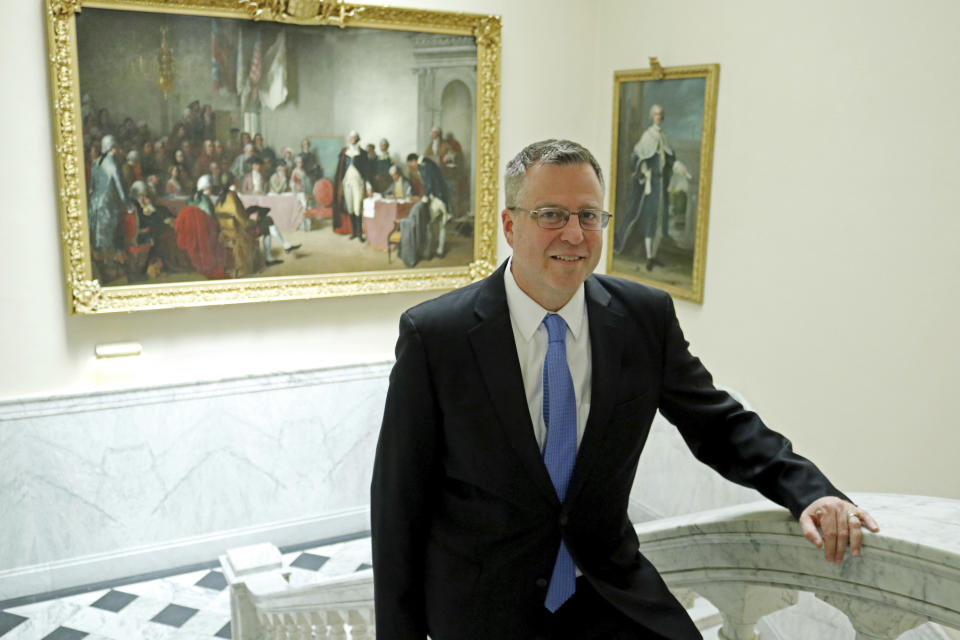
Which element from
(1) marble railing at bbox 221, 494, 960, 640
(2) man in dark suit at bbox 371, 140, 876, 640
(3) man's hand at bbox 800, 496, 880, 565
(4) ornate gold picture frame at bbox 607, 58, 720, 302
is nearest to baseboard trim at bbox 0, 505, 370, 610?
(4) ornate gold picture frame at bbox 607, 58, 720, 302

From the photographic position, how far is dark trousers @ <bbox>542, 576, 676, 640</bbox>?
263cm

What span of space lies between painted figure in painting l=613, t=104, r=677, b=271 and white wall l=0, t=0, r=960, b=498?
503mm

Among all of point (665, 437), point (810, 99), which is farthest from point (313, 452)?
point (810, 99)

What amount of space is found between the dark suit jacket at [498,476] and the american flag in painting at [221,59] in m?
4.38

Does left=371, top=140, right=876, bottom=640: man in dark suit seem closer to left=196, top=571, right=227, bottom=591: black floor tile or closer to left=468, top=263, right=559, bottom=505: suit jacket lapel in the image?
left=468, top=263, right=559, bottom=505: suit jacket lapel

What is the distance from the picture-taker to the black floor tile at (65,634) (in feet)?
19.6

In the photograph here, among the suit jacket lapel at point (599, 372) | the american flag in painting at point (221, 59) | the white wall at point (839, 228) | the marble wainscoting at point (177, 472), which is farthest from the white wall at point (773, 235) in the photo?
the suit jacket lapel at point (599, 372)

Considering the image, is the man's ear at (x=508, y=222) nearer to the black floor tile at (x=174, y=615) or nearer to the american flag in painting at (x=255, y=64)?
the american flag in painting at (x=255, y=64)

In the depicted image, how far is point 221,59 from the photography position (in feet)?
21.3

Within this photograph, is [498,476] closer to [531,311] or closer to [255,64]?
[531,311]

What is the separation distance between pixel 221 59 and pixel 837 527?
5.56 m

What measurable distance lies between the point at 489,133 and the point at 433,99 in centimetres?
55

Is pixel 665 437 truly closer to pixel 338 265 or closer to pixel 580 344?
pixel 338 265

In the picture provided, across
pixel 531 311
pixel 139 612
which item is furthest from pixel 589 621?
pixel 139 612
